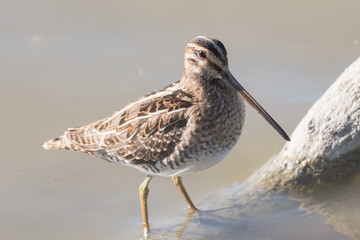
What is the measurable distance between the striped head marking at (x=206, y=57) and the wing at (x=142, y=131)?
0.29 meters

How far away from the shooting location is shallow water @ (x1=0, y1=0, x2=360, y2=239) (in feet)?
22.3

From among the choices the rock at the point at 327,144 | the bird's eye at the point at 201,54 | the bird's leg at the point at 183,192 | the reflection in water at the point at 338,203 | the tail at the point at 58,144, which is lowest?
the reflection in water at the point at 338,203

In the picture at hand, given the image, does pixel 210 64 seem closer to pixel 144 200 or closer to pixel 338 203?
pixel 144 200

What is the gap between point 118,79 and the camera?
868cm

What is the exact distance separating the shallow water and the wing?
0.77 m

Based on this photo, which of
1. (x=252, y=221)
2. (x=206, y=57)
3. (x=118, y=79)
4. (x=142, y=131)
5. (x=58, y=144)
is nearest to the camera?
(x=206, y=57)

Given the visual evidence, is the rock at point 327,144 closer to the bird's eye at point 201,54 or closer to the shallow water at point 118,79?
the shallow water at point 118,79

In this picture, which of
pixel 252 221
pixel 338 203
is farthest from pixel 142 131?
pixel 338 203

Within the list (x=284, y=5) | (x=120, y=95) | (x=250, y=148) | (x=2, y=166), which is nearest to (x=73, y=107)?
(x=120, y=95)

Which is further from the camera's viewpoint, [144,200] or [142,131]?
[144,200]

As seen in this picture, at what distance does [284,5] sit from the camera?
33.0 feet

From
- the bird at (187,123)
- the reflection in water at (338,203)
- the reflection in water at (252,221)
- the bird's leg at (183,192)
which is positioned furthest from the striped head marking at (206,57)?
the reflection in water at (338,203)

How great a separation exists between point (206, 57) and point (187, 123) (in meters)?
0.62

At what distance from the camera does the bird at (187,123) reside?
235 inches
